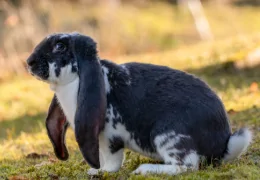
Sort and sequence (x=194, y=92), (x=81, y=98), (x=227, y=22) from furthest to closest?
(x=227, y=22) → (x=194, y=92) → (x=81, y=98)

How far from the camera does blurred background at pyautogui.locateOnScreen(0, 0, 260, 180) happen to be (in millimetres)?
5918

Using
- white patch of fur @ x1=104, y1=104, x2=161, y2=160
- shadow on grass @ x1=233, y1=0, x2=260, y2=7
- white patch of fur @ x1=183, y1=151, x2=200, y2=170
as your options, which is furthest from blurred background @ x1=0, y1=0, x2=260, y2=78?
white patch of fur @ x1=183, y1=151, x2=200, y2=170

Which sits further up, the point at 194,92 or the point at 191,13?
the point at 194,92

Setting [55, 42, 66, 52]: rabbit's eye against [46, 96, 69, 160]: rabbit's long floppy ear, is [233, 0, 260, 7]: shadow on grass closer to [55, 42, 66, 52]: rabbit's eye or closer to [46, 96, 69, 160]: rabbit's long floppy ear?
[46, 96, 69, 160]: rabbit's long floppy ear

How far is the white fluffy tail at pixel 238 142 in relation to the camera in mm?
4934

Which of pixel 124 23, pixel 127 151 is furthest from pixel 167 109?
pixel 124 23

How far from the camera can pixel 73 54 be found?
4.79m

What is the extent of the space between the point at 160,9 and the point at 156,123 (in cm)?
2346

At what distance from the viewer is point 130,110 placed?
485 cm

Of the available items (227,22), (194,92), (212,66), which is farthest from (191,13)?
(194,92)

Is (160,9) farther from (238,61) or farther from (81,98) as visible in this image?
(81,98)

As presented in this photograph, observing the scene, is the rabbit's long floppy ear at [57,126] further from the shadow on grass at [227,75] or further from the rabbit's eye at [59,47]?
the shadow on grass at [227,75]

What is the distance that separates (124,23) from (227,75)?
10536 millimetres

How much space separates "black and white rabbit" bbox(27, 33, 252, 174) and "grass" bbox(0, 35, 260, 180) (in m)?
0.19
